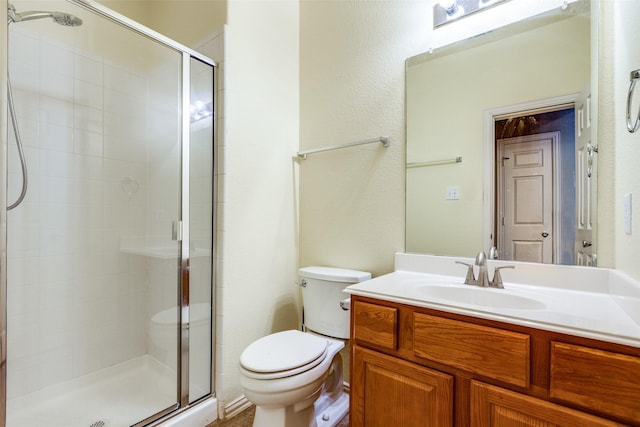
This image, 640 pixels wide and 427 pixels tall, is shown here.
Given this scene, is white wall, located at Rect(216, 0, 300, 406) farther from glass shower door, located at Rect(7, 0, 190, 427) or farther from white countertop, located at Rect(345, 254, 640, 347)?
white countertop, located at Rect(345, 254, 640, 347)

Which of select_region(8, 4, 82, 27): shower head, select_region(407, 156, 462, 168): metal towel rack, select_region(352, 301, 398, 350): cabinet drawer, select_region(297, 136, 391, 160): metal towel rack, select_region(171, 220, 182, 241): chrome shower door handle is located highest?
select_region(8, 4, 82, 27): shower head

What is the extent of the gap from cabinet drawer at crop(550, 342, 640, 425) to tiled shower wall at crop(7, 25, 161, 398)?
1.86 metres

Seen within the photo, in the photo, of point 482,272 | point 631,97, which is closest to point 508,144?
point 631,97

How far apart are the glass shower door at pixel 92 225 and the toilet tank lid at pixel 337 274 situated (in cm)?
72

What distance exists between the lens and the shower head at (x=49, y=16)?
4.50ft

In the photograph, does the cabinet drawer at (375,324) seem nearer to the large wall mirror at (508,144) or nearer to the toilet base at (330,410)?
the large wall mirror at (508,144)

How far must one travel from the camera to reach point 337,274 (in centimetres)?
161

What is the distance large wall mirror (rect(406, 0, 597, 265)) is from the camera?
1.19m

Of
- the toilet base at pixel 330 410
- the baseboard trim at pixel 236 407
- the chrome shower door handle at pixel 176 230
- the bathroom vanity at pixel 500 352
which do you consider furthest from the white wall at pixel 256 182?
the bathroom vanity at pixel 500 352

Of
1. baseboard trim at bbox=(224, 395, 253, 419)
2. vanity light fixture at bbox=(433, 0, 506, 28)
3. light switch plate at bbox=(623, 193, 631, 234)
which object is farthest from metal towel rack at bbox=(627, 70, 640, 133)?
baseboard trim at bbox=(224, 395, 253, 419)

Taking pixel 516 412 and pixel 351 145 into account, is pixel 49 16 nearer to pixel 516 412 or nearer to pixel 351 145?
pixel 351 145

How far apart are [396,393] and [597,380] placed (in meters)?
0.57

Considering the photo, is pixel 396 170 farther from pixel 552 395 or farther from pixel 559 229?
pixel 552 395

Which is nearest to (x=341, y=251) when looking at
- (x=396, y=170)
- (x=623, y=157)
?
(x=396, y=170)
